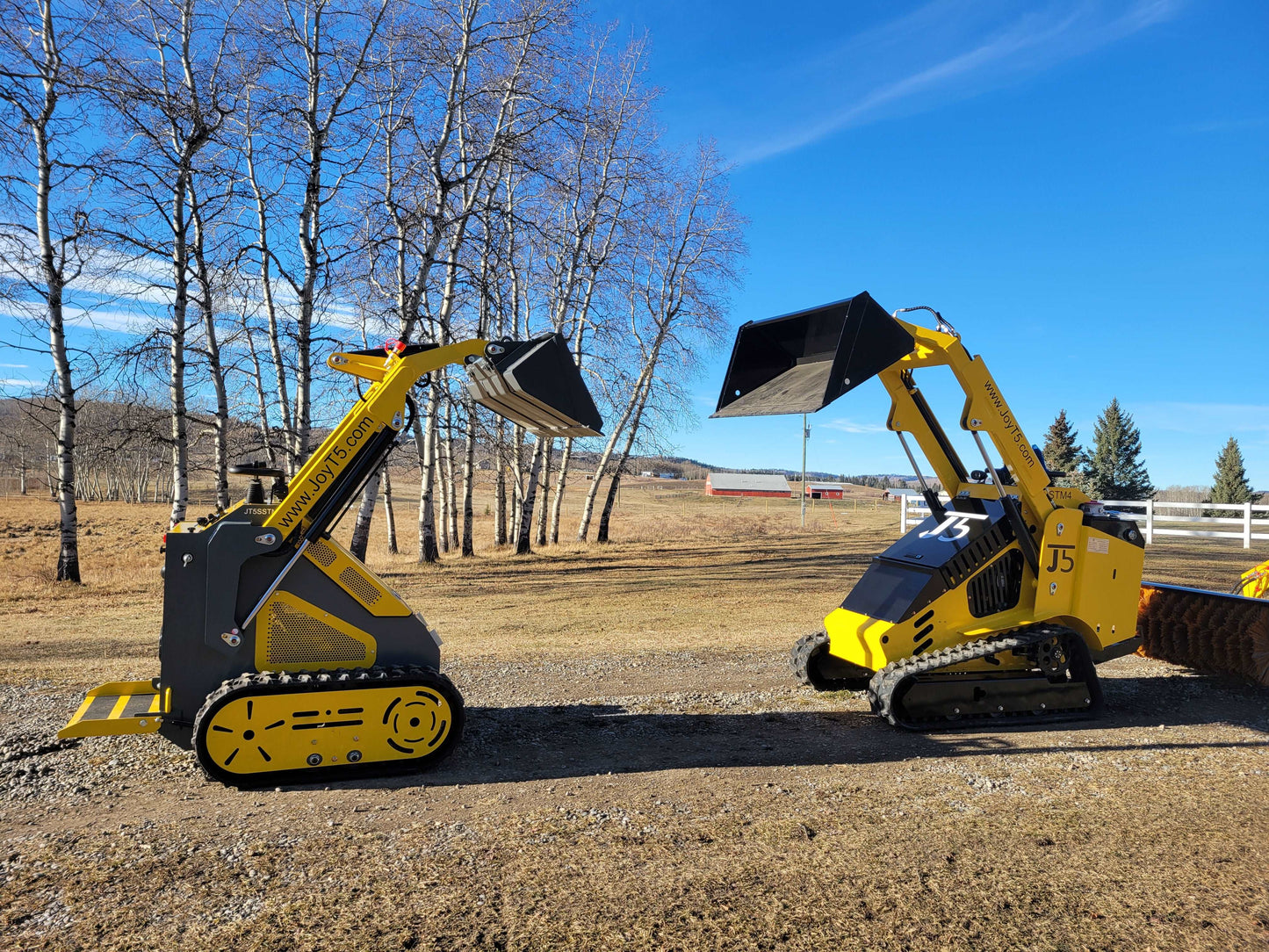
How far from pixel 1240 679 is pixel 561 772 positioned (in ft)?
23.6

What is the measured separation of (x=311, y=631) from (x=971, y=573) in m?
5.40

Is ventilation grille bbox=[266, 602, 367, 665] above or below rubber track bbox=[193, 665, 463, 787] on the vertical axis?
above

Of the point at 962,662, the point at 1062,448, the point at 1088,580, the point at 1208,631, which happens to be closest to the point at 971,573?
the point at 962,662

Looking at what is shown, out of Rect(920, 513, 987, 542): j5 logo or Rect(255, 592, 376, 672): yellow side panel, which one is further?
Rect(920, 513, 987, 542): j5 logo

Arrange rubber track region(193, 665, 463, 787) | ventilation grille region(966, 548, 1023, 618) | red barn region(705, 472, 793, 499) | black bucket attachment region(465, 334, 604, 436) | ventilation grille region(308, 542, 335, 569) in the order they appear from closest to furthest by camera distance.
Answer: rubber track region(193, 665, 463, 787)
ventilation grille region(308, 542, 335, 569)
black bucket attachment region(465, 334, 604, 436)
ventilation grille region(966, 548, 1023, 618)
red barn region(705, 472, 793, 499)

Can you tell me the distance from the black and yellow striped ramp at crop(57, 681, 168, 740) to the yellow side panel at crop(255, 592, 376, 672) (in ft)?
2.23

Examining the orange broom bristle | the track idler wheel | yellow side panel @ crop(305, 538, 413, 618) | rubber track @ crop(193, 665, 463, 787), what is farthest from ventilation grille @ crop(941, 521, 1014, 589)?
yellow side panel @ crop(305, 538, 413, 618)

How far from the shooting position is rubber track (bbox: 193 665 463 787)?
15.5 feet

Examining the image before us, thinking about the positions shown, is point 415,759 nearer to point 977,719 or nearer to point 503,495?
point 977,719

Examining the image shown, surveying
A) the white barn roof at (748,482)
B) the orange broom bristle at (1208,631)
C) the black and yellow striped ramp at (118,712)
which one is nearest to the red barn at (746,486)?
the white barn roof at (748,482)

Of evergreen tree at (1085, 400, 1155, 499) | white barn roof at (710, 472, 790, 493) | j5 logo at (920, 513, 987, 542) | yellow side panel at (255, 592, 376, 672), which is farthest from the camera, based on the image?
white barn roof at (710, 472, 790, 493)

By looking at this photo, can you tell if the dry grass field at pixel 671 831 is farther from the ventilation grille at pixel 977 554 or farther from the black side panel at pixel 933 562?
the ventilation grille at pixel 977 554

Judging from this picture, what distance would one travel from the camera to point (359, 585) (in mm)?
5289

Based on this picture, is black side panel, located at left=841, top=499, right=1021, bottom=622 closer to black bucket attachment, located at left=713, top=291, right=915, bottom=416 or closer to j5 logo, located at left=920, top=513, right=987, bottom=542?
j5 logo, located at left=920, top=513, right=987, bottom=542
